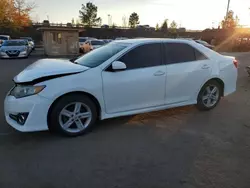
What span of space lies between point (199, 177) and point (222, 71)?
3168mm

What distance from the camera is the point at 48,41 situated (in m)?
22.8

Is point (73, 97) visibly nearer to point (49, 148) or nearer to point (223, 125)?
point (49, 148)

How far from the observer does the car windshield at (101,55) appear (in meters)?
4.42

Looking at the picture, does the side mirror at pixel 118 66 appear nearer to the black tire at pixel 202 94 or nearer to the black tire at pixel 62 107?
the black tire at pixel 62 107

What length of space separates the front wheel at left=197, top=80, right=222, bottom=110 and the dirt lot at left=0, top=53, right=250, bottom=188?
52 centimetres

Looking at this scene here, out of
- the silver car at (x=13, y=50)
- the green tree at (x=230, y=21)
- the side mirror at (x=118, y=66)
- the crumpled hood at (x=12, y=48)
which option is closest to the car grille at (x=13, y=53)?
the silver car at (x=13, y=50)

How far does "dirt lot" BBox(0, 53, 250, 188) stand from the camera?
2.97 metres

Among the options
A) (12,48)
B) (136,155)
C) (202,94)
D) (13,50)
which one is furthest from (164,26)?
(136,155)

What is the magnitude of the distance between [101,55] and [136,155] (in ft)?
6.78

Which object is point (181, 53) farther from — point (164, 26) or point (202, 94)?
point (164, 26)

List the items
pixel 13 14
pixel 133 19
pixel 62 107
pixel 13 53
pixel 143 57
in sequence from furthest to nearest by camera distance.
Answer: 1. pixel 133 19
2. pixel 13 14
3. pixel 13 53
4. pixel 143 57
5. pixel 62 107

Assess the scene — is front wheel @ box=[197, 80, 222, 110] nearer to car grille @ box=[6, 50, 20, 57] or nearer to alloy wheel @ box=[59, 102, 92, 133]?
alloy wheel @ box=[59, 102, 92, 133]

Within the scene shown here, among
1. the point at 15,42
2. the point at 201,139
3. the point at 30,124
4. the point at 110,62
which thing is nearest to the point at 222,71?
the point at 201,139

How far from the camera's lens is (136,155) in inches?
140
